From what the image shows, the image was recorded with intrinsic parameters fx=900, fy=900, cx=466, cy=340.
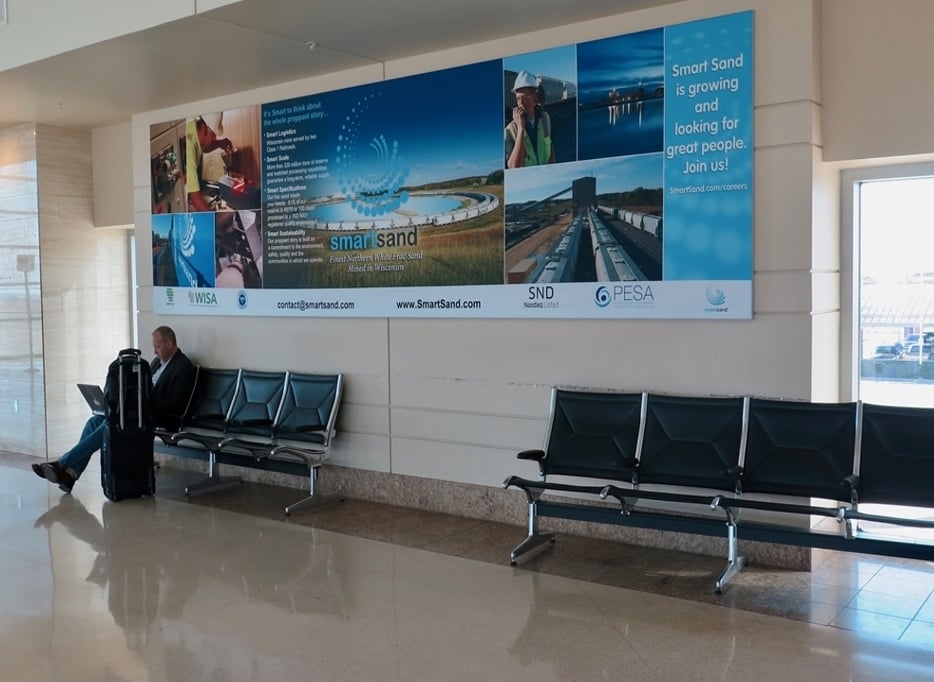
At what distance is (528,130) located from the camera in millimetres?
5754

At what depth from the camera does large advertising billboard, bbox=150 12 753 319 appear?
5.09 m

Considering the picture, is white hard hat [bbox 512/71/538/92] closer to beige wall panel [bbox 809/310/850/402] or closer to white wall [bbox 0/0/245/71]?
white wall [bbox 0/0/245/71]

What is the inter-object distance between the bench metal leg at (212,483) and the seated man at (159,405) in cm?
54

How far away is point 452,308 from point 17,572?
121 inches

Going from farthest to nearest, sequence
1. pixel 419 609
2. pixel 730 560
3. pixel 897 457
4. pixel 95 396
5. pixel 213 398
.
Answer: pixel 213 398 < pixel 95 396 < pixel 730 560 < pixel 897 457 < pixel 419 609

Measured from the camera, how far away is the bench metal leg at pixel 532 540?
198 inches

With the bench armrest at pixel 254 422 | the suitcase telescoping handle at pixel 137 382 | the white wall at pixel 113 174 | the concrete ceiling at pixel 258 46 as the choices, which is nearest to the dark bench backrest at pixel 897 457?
the concrete ceiling at pixel 258 46

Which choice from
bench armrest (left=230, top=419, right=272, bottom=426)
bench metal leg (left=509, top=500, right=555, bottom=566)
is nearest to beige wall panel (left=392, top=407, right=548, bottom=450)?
bench metal leg (left=509, top=500, right=555, bottom=566)

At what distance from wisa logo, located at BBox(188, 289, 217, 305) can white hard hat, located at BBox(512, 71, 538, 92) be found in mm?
3304

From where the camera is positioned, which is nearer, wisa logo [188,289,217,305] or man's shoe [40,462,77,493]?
man's shoe [40,462,77,493]

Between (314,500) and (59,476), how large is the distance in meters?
2.13

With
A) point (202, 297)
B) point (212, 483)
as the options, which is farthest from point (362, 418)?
point (202, 297)

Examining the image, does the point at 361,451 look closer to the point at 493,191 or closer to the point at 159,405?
the point at 159,405

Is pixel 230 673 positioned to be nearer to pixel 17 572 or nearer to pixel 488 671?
pixel 488 671
